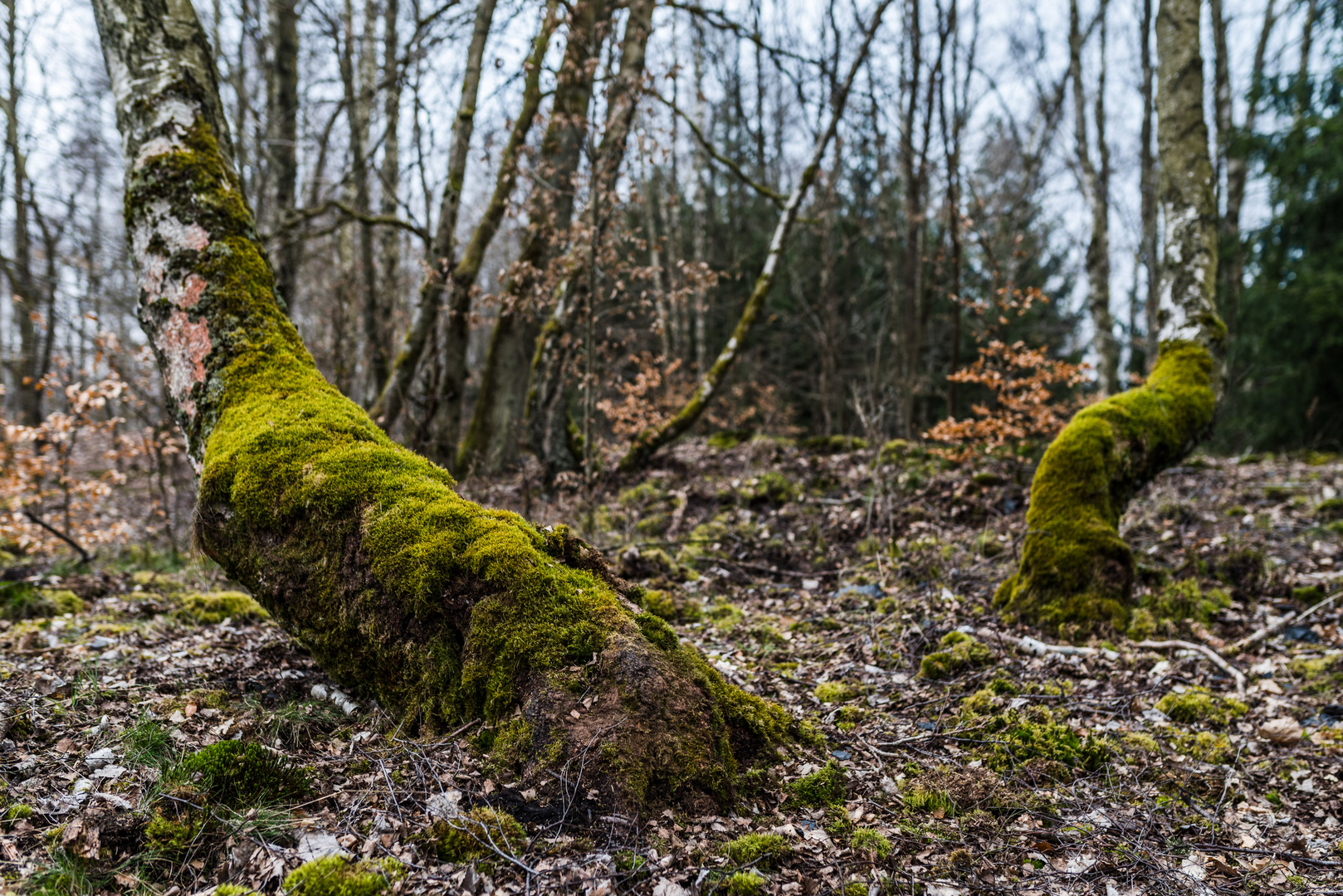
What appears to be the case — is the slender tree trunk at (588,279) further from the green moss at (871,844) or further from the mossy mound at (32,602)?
the green moss at (871,844)

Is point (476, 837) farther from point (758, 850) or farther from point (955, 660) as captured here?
point (955, 660)

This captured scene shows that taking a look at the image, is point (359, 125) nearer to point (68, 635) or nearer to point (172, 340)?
point (172, 340)

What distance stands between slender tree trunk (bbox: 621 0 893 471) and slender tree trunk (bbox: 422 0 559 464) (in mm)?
2413

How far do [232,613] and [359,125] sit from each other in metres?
8.13

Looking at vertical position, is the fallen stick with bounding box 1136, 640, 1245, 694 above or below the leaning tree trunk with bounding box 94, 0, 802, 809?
below

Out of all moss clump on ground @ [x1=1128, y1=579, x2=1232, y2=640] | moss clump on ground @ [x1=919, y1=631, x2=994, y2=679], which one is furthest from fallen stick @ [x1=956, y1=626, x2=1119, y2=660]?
moss clump on ground @ [x1=1128, y1=579, x2=1232, y2=640]

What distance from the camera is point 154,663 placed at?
3.52m

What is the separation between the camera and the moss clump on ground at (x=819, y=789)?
2.66 metres

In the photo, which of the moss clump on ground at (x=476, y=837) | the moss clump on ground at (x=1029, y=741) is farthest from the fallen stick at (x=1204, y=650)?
the moss clump on ground at (x=476, y=837)

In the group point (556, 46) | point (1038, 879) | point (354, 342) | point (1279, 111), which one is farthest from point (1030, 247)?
point (1038, 879)

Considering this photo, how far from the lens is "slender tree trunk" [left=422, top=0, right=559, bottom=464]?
25.8 ft

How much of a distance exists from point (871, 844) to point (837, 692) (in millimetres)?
1377

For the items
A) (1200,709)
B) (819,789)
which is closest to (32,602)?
(819,789)

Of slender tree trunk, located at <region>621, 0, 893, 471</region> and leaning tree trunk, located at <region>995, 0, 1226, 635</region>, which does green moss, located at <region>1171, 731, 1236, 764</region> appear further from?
slender tree trunk, located at <region>621, 0, 893, 471</region>
